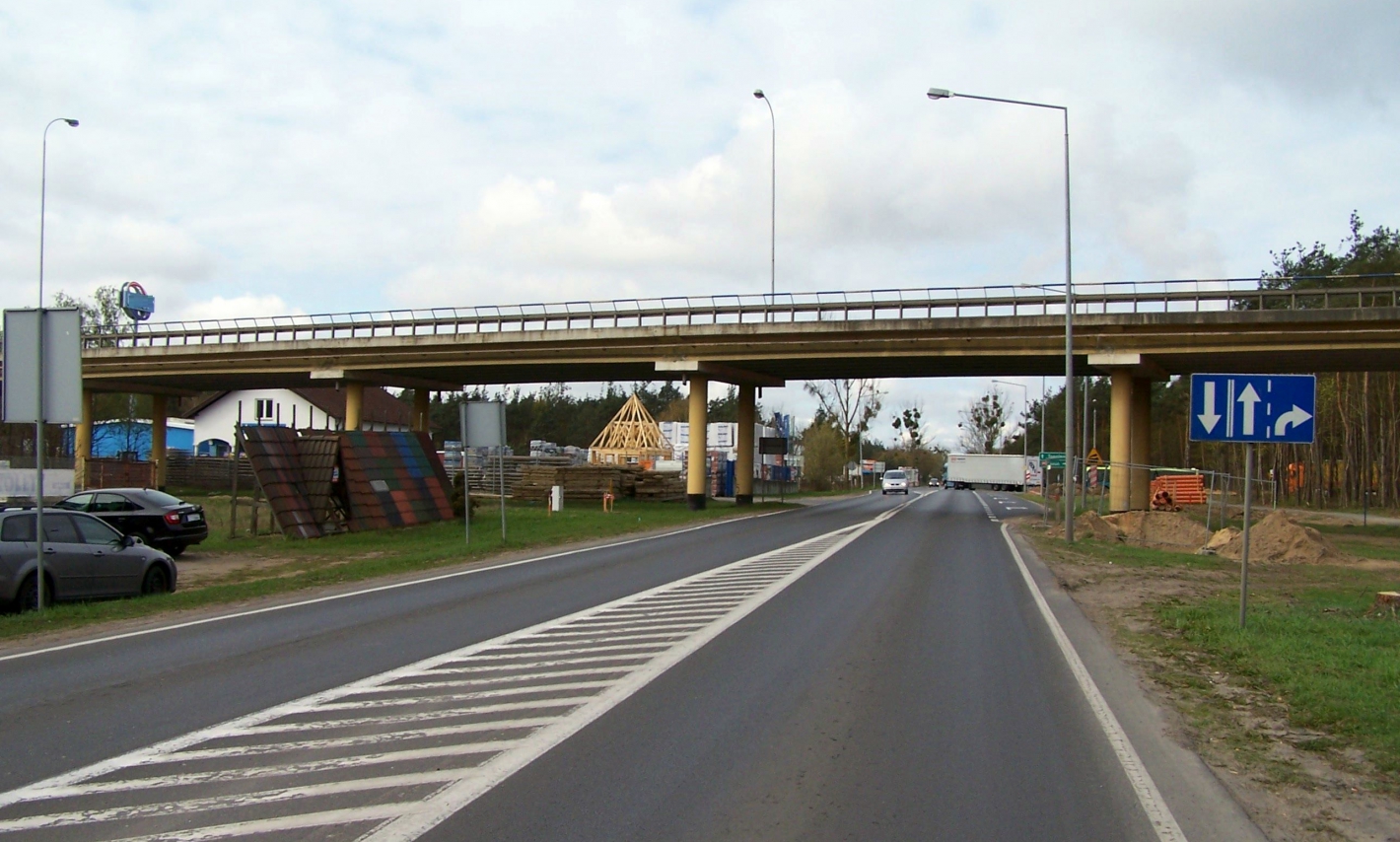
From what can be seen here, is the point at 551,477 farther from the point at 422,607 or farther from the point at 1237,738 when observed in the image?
the point at 1237,738

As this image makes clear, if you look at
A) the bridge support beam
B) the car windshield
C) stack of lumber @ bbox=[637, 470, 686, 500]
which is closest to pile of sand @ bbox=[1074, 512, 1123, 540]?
the bridge support beam

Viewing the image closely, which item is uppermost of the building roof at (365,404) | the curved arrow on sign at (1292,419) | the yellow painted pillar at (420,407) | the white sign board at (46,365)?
the building roof at (365,404)

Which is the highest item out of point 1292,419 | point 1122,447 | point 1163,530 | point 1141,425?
point 1141,425

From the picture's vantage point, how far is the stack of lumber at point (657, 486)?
5341 centimetres

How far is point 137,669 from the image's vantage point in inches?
380

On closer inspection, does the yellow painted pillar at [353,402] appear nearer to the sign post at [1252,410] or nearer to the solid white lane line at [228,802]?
the sign post at [1252,410]

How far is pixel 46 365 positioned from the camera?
531 inches

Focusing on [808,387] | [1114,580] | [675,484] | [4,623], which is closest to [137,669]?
[4,623]

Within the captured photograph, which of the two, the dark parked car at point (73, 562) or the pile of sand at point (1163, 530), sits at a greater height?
the dark parked car at point (73, 562)

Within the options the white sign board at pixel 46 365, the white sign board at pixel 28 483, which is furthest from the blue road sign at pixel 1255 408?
the white sign board at pixel 28 483

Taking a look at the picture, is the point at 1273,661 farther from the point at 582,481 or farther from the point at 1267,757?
the point at 582,481

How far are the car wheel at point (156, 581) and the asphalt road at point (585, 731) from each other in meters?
3.23

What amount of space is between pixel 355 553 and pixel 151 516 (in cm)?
433

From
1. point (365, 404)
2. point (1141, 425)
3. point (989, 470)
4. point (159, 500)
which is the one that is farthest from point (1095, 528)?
point (365, 404)
